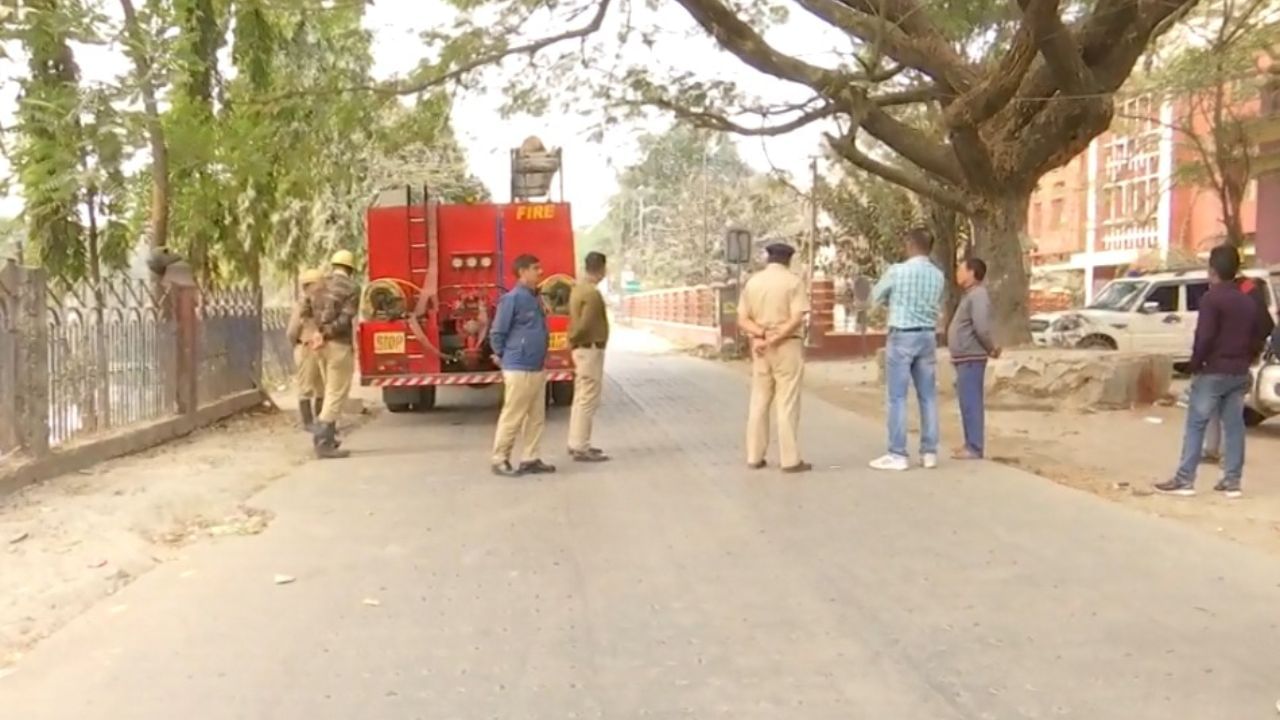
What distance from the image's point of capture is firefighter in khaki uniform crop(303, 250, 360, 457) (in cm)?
1049

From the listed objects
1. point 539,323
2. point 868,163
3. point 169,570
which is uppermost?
point 868,163

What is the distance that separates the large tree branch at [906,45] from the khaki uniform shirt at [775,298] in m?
6.23

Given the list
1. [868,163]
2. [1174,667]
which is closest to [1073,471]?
[1174,667]

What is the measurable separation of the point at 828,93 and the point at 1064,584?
10.4m

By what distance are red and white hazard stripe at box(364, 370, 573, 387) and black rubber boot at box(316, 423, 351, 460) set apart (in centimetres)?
236

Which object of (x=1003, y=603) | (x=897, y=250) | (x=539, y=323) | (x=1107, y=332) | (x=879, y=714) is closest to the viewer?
(x=879, y=714)

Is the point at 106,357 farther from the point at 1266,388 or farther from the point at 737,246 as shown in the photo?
the point at 737,246

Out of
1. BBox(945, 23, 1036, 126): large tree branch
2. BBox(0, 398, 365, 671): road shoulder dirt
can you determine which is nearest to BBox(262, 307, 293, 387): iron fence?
BBox(0, 398, 365, 671): road shoulder dirt

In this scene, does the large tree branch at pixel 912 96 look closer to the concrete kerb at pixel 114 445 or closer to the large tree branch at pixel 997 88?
the large tree branch at pixel 997 88

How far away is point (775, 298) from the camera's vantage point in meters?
8.92

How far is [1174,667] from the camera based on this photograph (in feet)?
14.8

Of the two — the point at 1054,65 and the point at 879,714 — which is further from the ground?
the point at 1054,65

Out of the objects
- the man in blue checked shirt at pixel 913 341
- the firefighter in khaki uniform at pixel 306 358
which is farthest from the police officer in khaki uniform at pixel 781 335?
the firefighter in khaki uniform at pixel 306 358

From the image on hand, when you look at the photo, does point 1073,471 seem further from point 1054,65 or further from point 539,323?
point 1054,65
